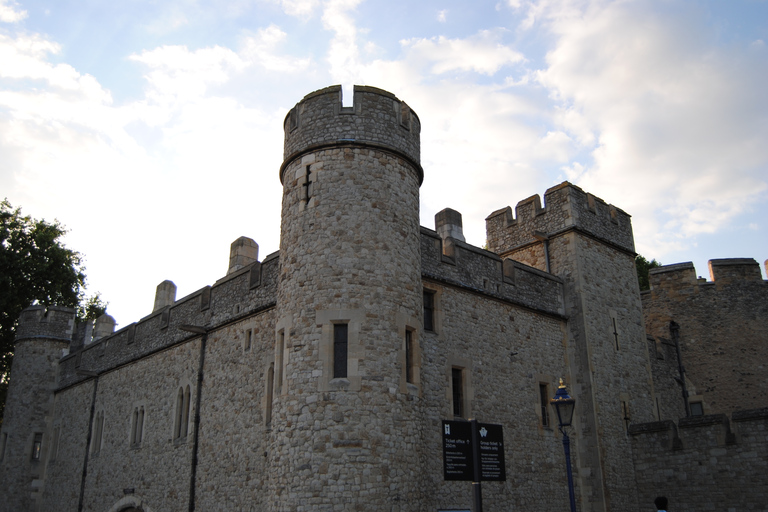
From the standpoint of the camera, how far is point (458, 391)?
13641 millimetres

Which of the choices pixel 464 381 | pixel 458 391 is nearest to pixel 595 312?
pixel 464 381

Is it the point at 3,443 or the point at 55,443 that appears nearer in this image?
the point at 55,443

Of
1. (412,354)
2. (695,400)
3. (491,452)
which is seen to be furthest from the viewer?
(695,400)

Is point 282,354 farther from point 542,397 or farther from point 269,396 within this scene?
point 542,397

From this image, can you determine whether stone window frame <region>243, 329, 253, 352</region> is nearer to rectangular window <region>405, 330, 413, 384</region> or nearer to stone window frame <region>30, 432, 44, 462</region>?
rectangular window <region>405, 330, 413, 384</region>

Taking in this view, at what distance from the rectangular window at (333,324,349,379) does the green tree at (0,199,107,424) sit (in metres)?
20.4

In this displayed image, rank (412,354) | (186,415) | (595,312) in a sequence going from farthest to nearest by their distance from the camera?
(595,312), (186,415), (412,354)

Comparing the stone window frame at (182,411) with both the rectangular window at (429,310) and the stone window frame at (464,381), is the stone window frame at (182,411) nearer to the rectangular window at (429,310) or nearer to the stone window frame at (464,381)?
the rectangular window at (429,310)

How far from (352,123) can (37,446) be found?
19158 millimetres

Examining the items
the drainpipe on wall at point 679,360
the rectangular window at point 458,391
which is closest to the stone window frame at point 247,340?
the rectangular window at point 458,391

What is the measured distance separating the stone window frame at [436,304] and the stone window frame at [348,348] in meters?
2.84

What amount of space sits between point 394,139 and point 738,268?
15587 mm

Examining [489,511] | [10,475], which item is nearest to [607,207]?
[489,511]

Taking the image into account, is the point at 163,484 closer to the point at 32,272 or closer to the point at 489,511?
the point at 489,511
